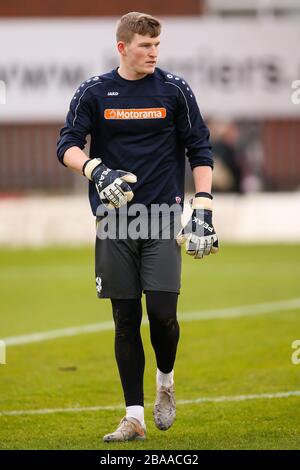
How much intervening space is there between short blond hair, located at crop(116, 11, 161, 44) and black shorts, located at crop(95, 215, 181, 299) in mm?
1214

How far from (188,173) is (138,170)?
1694cm

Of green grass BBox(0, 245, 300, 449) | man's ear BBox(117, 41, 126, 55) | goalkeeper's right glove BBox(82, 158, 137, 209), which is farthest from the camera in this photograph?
green grass BBox(0, 245, 300, 449)

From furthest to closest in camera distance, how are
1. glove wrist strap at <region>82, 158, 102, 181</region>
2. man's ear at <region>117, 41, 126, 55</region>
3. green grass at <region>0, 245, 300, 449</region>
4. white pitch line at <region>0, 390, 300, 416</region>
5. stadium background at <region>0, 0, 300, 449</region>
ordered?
1. stadium background at <region>0, 0, 300, 449</region>
2. white pitch line at <region>0, 390, 300, 416</region>
3. green grass at <region>0, 245, 300, 449</region>
4. man's ear at <region>117, 41, 126, 55</region>
5. glove wrist strap at <region>82, 158, 102, 181</region>

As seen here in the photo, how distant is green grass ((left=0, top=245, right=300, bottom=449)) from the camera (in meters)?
7.46

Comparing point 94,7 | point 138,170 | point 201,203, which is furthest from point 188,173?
point 138,170

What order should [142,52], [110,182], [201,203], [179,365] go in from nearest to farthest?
1. [110,182]
2. [142,52]
3. [201,203]
4. [179,365]

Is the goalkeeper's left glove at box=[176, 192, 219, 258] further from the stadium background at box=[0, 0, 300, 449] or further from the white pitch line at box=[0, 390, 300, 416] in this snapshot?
the stadium background at box=[0, 0, 300, 449]

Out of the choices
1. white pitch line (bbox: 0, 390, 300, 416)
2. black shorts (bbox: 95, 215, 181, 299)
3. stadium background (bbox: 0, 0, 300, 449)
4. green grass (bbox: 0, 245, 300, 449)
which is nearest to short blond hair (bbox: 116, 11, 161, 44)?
black shorts (bbox: 95, 215, 181, 299)

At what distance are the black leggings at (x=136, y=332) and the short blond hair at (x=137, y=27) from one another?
60.3 inches

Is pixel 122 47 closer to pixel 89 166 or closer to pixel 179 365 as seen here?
pixel 89 166

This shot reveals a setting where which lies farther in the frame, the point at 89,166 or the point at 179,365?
the point at 179,365

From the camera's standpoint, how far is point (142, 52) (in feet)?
23.7

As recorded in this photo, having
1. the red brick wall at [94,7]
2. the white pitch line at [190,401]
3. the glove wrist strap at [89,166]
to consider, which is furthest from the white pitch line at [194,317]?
the red brick wall at [94,7]

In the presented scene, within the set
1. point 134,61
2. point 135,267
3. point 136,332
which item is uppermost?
point 134,61
